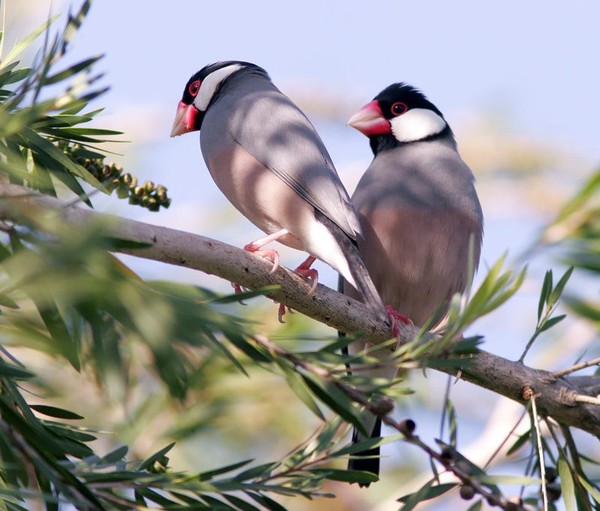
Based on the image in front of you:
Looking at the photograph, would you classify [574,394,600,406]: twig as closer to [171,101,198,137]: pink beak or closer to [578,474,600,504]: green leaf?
[578,474,600,504]: green leaf

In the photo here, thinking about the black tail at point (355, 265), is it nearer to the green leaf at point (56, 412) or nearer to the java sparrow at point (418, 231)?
the java sparrow at point (418, 231)

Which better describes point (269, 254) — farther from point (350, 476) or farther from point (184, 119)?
point (184, 119)

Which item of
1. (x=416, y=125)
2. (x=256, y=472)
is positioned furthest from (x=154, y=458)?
(x=416, y=125)

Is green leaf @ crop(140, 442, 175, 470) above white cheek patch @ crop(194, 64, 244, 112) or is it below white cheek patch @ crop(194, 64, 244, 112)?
below

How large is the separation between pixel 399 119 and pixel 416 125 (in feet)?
0.32

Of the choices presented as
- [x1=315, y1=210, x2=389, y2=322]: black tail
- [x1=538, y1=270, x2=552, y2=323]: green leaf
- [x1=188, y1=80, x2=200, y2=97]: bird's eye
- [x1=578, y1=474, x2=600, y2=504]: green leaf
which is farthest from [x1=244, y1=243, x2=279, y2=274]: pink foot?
[x1=188, y1=80, x2=200, y2=97]: bird's eye

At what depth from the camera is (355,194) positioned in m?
3.32

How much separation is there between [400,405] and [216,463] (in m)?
1.22

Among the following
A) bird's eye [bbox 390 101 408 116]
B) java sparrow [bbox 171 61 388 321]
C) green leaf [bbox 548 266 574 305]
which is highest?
bird's eye [bbox 390 101 408 116]

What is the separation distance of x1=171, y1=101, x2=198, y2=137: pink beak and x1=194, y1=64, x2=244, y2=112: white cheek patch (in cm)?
4

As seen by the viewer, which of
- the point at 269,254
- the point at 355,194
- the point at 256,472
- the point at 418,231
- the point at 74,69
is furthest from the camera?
the point at 355,194

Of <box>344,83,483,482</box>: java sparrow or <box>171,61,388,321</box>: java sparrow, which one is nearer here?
<box>171,61,388,321</box>: java sparrow

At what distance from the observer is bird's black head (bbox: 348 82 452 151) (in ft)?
11.9

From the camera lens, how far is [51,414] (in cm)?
136
